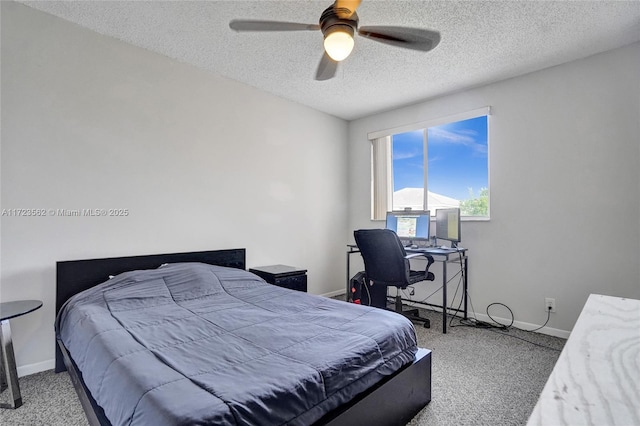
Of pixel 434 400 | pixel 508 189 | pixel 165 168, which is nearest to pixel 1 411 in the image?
pixel 165 168

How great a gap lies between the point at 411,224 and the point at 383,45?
2.00 m

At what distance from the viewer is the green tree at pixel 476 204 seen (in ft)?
11.5

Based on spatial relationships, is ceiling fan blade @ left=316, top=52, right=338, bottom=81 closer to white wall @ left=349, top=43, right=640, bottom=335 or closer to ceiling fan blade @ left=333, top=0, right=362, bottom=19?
ceiling fan blade @ left=333, top=0, right=362, bottom=19

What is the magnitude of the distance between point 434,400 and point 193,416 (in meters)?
1.56

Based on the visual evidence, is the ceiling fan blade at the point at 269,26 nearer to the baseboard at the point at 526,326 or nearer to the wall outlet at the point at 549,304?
the wall outlet at the point at 549,304

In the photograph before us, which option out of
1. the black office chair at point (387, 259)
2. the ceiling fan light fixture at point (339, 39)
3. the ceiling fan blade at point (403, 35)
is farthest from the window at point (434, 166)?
the ceiling fan light fixture at point (339, 39)

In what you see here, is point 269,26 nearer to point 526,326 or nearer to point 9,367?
point 9,367

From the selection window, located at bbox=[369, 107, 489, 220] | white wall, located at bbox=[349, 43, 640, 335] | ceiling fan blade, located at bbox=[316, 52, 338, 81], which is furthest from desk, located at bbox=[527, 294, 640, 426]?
window, located at bbox=[369, 107, 489, 220]

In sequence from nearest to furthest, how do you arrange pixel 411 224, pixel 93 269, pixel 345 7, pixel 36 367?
pixel 345 7, pixel 36 367, pixel 93 269, pixel 411 224

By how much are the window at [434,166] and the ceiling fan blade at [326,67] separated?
1955 mm

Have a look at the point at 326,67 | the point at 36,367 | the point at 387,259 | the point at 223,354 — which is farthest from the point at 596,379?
the point at 36,367

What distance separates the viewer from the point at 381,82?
3371mm

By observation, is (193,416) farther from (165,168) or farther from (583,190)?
(583,190)

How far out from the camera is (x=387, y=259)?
10.1 ft
